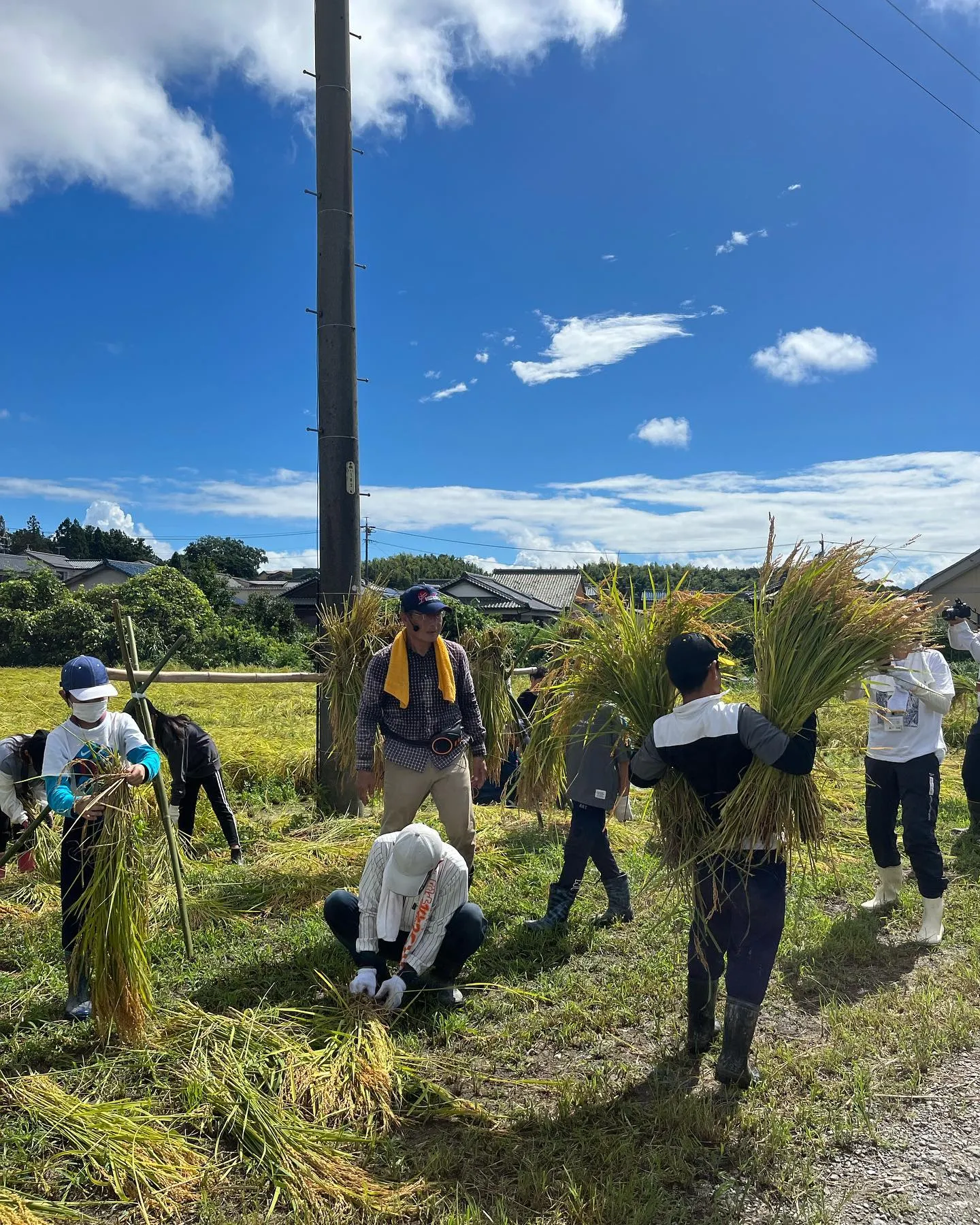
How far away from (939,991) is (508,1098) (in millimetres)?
2084

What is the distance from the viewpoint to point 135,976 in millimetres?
3057

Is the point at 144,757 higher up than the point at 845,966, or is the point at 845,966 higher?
the point at 144,757

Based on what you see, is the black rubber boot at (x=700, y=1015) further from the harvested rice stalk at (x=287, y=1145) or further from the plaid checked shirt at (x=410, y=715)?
the plaid checked shirt at (x=410, y=715)

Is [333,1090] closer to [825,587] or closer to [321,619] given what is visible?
[825,587]

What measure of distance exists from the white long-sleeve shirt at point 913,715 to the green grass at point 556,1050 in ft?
3.05

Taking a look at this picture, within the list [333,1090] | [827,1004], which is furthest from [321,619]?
[827,1004]

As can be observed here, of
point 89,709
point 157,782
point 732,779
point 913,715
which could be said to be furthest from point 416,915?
point 913,715

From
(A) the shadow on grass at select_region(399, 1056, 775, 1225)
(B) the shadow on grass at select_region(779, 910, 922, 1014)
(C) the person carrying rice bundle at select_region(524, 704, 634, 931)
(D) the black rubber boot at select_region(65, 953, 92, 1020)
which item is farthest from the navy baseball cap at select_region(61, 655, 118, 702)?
(B) the shadow on grass at select_region(779, 910, 922, 1014)

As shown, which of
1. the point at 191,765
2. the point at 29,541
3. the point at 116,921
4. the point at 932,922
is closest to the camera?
the point at 116,921

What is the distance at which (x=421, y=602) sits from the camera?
4133 millimetres

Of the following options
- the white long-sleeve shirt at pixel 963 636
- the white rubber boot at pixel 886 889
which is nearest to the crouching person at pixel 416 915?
the white rubber boot at pixel 886 889

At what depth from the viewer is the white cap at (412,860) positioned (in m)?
3.30

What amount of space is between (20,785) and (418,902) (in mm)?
2024

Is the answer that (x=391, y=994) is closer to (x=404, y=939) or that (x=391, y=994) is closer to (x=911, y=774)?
(x=404, y=939)
